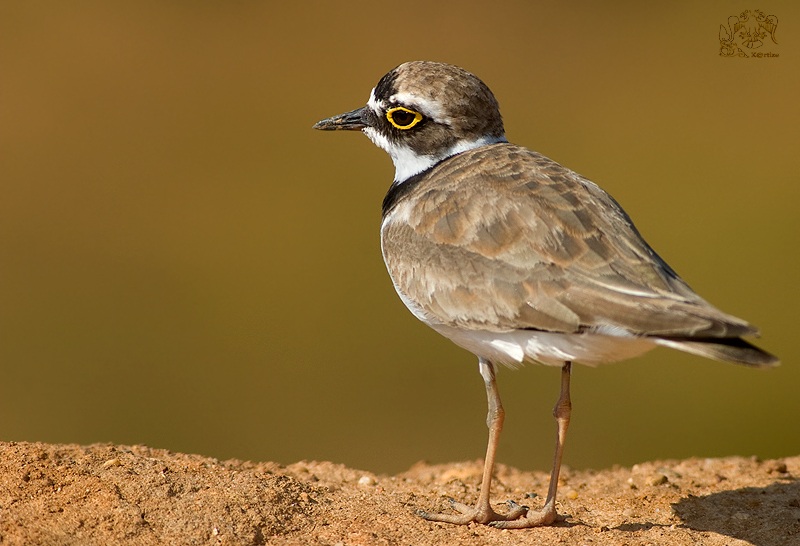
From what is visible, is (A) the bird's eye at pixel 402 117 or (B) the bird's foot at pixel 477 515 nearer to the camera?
Result: (B) the bird's foot at pixel 477 515

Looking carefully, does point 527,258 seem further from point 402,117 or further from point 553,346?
point 402,117

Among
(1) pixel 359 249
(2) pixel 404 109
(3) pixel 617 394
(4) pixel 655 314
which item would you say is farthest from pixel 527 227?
(1) pixel 359 249

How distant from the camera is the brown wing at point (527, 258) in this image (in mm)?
5039

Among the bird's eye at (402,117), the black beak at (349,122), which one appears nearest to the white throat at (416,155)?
the bird's eye at (402,117)

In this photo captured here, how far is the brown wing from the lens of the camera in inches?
198

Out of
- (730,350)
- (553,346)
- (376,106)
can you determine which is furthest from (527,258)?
(376,106)

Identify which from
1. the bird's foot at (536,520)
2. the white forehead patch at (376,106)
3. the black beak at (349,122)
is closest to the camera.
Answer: the bird's foot at (536,520)

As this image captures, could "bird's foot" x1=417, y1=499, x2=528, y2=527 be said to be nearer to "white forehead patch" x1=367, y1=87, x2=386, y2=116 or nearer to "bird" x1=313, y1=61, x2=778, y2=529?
"bird" x1=313, y1=61, x2=778, y2=529

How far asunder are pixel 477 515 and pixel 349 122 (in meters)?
2.96

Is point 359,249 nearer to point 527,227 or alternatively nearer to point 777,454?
point 777,454

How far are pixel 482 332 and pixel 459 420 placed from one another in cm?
891

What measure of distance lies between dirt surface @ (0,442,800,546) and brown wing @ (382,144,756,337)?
47.7 inches
